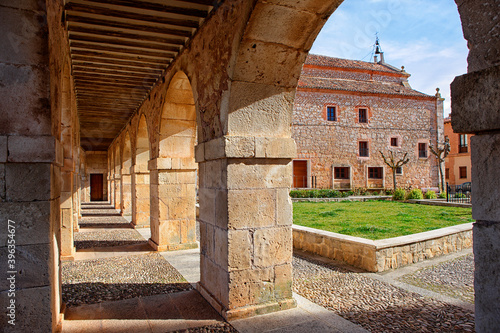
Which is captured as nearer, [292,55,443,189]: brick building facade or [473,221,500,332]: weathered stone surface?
[473,221,500,332]: weathered stone surface

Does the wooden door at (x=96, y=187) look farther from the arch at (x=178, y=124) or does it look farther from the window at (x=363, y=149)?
the arch at (x=178, y=124)

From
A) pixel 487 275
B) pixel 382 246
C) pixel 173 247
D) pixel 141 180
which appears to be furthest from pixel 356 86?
pixel 487 275

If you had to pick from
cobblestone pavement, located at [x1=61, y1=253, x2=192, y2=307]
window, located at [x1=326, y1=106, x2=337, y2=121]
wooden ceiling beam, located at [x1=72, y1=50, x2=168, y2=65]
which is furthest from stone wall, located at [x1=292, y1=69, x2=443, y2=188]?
cobblestone pavement, located at [x1=61, y1=253, x2=192, y2=307]

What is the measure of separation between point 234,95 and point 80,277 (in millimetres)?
3338

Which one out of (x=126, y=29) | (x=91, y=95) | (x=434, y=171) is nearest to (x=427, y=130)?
(x=434, y=171)

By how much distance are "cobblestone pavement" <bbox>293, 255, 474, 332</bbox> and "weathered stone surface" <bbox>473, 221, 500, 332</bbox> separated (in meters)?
1.82

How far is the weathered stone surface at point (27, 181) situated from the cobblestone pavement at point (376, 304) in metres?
2.74

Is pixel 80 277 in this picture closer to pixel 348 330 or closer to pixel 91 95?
pixel 348 330

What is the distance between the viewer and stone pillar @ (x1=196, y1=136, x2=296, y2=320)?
3143mm

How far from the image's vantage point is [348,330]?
2.86 meters

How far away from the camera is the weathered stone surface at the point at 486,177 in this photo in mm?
1254

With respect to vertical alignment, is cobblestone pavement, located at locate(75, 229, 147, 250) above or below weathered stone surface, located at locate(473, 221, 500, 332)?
below

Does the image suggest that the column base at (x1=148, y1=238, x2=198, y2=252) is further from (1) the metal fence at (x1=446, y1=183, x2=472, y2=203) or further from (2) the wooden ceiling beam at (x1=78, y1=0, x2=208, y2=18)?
(1) the metal fence at (x1=446, y1=183, x2=472, y2=203)

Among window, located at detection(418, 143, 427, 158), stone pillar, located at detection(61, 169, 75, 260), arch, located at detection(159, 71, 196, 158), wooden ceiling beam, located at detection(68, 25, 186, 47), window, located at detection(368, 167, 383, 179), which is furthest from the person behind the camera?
window, located at detection(418, 143, 427, 158)
